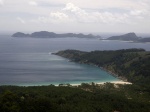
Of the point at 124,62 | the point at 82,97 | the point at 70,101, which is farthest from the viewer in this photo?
the point at 124,62

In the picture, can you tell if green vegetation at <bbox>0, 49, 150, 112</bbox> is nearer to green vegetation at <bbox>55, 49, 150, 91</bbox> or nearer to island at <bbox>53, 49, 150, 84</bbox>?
green vegetation at <bbox>55, 49, 150, 91</bbox>

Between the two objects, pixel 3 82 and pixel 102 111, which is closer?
pixel 102 111

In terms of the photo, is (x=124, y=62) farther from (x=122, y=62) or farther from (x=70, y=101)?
(x=70, y=101)

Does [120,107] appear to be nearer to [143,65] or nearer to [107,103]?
[107,103]

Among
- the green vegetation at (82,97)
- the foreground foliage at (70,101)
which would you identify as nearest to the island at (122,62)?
the green vegetation at (82,97)

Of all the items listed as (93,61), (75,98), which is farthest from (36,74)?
(75,98)

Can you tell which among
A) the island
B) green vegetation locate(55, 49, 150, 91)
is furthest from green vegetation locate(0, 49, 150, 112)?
the island

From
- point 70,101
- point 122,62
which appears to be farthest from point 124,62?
point 70,101

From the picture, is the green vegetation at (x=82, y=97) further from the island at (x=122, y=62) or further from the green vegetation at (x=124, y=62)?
the island at (x=122, y=62)

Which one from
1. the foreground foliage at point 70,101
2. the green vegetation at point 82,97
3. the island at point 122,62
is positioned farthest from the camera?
the island at point 122,62

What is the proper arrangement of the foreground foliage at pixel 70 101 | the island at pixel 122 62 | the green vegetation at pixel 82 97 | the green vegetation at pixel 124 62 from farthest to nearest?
the island at pixel 122 62
the green vegetation at pixel 124 62
the green vegetation at pixel 82 97
the foreground foliage at pixel 70 101

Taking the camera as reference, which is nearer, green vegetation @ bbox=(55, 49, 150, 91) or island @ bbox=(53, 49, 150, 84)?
green vegetation @ bbox=(55, 49, 150, 91)
